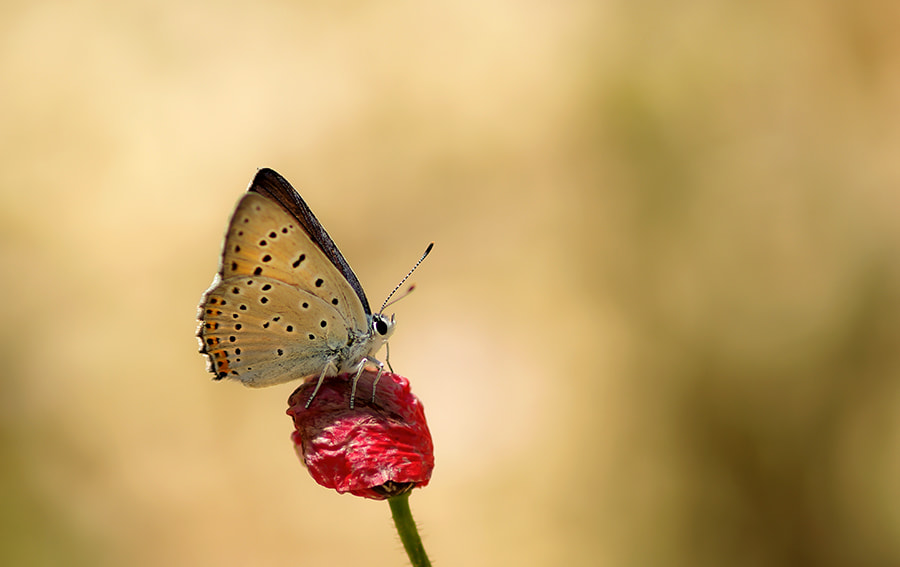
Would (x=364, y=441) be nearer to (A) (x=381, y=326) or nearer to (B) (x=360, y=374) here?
(B) (x=360, y=374)

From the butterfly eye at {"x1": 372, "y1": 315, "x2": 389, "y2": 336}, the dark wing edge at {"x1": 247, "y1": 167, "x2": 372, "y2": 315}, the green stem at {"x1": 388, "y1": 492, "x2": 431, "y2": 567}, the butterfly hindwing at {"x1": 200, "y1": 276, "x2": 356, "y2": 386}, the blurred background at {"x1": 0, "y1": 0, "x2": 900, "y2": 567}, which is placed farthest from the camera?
the blurred background at {"x1": 0, "y1": 0, "x2": 900, "y2": 567}

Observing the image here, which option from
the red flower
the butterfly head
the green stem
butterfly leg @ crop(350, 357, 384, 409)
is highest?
the butterfly head

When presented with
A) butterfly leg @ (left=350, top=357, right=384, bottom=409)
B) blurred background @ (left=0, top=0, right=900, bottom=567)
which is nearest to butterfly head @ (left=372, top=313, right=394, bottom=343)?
butterfly leg @ (left=350, top=357, right=384, bottom=409)

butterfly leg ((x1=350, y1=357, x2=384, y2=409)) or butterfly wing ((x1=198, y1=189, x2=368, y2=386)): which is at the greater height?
butterfly wing ((x1=198, y1=189, x2=368, y2=386))

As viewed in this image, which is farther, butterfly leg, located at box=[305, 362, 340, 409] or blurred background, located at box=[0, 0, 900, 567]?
blurred background, located at box=[0, 0, 900, 567]

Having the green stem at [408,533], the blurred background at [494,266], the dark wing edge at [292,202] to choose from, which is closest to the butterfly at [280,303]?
the dark wing edge at [292,202]

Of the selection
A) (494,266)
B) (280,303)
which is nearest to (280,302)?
(280,303)

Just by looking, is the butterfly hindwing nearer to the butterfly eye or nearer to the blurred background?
the butterfly eye

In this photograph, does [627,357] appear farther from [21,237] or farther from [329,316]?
[21,237]

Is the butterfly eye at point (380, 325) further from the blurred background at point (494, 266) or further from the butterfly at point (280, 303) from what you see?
the blurred background at point (494, 266)
